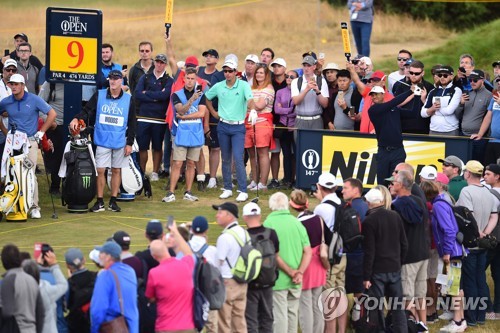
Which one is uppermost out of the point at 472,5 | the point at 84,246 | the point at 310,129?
the point at 472,5

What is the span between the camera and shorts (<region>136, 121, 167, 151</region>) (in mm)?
22109

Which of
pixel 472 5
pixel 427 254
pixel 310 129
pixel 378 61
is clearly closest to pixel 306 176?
pixel 310 129

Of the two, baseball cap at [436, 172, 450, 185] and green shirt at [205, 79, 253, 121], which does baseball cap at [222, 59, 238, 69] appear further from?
baseball cap at [436, 172, 450, 185]

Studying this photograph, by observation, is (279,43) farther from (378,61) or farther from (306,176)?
(306,176)

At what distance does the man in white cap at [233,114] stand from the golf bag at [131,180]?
1.39 metres

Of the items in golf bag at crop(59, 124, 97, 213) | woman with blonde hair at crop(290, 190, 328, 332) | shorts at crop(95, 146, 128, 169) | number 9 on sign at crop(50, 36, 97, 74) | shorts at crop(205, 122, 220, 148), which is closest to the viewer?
woman with blonde hair at crop(290, 190, 328, 332)

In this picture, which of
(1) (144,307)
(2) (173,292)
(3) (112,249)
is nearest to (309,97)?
(1) (144,307)

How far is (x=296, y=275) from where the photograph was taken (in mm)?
14375

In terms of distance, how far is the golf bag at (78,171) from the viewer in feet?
64.1

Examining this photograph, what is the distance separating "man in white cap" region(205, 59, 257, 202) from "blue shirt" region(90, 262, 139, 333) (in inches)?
329

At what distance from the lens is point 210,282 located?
12.9m

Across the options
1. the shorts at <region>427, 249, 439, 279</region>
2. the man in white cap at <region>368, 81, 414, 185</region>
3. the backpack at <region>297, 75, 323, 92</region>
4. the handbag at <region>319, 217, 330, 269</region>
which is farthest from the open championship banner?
the handbag at <region>319, 217, 330, 269</region>

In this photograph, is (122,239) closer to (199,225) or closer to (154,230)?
(154,230)

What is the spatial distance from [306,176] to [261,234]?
25.0 feet
